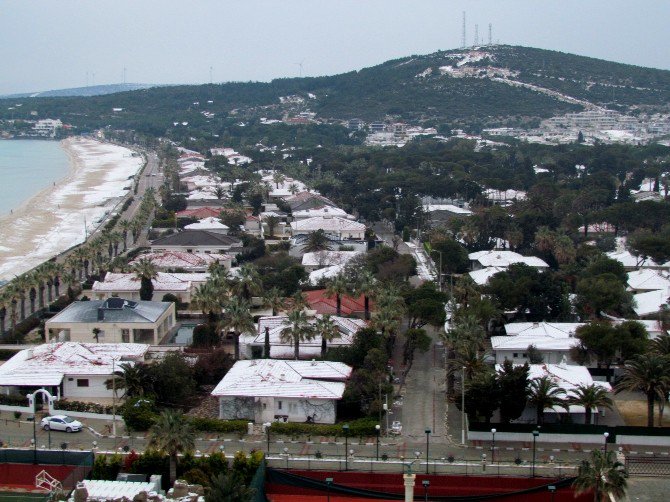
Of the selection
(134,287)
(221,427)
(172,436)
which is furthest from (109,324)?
(172,436)

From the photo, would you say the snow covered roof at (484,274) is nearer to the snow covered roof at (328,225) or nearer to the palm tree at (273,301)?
the palm tree at (273,301)

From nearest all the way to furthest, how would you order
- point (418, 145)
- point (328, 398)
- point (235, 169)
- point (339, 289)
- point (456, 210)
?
point (328, 398) < point (339, 289) < point (456, 210) < point (235, 169) < point (418, 145)

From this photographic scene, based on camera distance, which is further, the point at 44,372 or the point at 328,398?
the point at 44,372

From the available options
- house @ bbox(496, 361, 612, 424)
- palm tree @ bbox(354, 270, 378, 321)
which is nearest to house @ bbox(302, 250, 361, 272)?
palm tree @ bbox(354, 270, 378, 321)

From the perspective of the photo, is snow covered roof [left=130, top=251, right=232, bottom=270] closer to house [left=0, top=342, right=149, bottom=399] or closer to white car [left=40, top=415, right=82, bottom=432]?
house [left=0, top=342, right=149, bottom=399]

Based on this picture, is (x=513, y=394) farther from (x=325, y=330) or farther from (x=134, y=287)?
(x=134, y=287)

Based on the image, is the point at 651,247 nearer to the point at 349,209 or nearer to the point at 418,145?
the point at 349,209

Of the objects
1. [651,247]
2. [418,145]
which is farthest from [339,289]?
[418,145]
